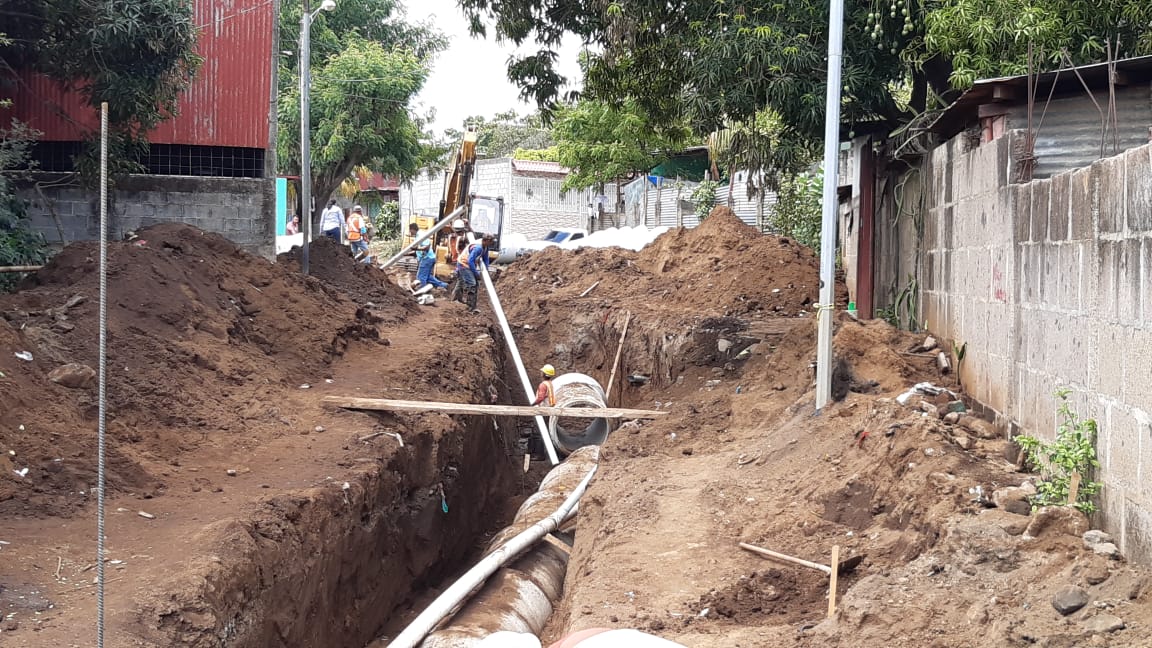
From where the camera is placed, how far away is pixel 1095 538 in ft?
16.8

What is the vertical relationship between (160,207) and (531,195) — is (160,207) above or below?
below

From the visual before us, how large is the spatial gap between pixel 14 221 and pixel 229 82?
4.01 meters

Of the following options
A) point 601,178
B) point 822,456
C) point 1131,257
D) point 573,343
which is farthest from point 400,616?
point 601,178

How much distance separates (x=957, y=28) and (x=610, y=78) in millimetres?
5239

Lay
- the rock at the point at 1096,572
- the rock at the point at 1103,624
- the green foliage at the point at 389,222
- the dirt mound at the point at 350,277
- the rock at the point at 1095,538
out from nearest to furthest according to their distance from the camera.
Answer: the rock at the point at 1103,624, the rock at the point at 1096,572, the rock at the point at 1095,538, the dirt mound at the point at 350,277, the green foliage at the point at 389,222

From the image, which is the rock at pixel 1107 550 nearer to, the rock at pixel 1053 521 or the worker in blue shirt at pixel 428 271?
the rock at pixel 1053 521

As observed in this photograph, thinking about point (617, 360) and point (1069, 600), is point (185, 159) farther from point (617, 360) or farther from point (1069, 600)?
point (1069, 600)

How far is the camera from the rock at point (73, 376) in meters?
9.22

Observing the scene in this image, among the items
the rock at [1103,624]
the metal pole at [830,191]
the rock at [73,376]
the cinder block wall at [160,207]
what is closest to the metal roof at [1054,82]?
the metal pole at [830,191]

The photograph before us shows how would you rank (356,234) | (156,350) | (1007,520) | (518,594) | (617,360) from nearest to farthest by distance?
(1007,520) < (518,594) < (156,350) < (617,360) < (356,234)

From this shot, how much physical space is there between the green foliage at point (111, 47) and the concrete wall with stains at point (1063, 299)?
9.25 meters

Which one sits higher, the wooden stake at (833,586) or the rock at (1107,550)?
the rock at (1107,550)

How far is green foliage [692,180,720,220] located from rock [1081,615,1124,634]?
24.6 meters

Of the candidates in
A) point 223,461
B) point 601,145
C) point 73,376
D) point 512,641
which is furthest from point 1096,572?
point 601,145
